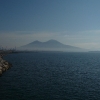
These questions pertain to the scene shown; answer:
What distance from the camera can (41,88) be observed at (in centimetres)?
3559

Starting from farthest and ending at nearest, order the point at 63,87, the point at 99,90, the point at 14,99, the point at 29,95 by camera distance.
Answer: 1. the point at 63,87
2. the point at 99,90
3. the point at 29,95
4. the point at 14,99

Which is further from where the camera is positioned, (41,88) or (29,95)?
(41,88)

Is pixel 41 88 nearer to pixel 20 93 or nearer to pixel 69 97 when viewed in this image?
pixel 20 93

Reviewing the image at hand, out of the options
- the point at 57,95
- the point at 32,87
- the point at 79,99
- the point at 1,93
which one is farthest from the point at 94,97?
the point at 1,93

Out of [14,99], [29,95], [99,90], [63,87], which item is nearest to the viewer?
[14,99]

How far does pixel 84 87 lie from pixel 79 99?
8054 mm

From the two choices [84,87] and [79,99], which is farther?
[84,87]

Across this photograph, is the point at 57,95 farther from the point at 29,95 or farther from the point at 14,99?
the point at 14,99

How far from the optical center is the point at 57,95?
31.1 m

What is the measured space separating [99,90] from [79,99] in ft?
23.4

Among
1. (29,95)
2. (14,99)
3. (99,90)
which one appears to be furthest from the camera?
(99,90)

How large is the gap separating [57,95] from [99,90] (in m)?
9.14

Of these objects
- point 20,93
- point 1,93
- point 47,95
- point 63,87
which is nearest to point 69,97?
point 47,95

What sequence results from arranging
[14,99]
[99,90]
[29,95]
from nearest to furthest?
[14,99] → [29,95] → [99,90]
